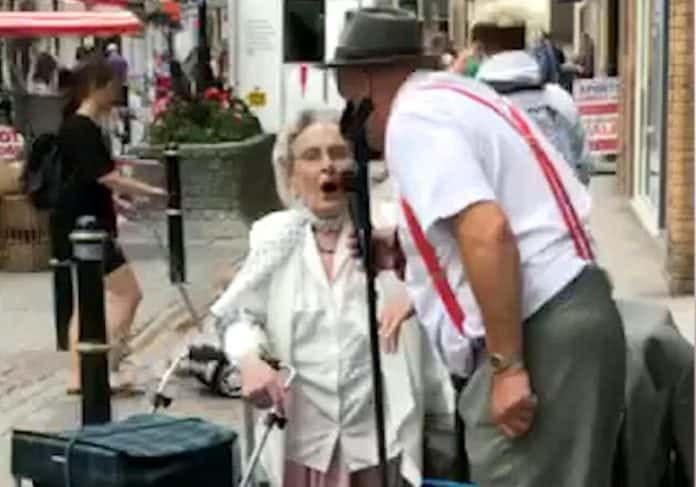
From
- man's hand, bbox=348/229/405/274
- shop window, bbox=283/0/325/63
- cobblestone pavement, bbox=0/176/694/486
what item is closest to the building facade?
cobblestone pavement, bbox=0/176/694/486

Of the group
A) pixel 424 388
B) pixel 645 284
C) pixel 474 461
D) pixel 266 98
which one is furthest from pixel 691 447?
pixel 266 98

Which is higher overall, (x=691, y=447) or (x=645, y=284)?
(x=691, y=447)

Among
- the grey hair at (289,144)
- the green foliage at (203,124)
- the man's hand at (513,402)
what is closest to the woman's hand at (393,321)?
the grey hair at (289,144)

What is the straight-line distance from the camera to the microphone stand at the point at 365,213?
389 cm

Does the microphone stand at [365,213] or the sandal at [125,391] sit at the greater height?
the microphone stand at [365,213]

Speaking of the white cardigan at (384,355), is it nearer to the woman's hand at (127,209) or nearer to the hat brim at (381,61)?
the hat brim at (381,61)

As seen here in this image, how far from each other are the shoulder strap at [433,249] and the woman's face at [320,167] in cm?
106

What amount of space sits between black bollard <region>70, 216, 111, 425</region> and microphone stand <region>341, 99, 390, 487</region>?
2.36m

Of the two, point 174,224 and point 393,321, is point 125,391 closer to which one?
point 174,224

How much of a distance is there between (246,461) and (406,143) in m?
1.81

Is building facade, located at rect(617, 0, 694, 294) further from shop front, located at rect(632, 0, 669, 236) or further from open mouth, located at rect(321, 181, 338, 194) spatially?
open mouth, located at rect(321, 181, 338, 194)

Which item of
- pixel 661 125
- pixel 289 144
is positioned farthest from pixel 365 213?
pixel 661 125

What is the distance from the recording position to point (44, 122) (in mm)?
18859

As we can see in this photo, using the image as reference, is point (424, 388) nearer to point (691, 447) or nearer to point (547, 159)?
point (691, 447)
